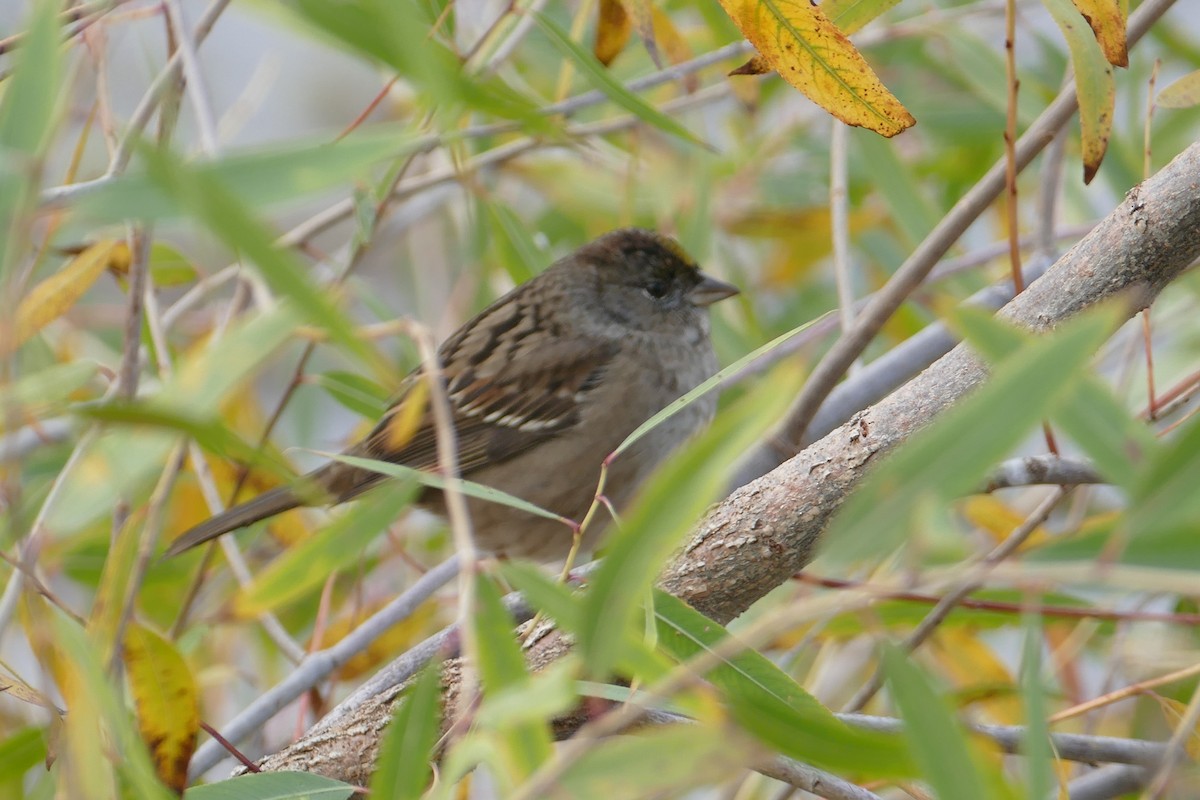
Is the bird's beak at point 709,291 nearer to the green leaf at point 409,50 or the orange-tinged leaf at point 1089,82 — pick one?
the orange-tinged leaf at point 1089,82

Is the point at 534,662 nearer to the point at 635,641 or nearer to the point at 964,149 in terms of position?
the point at 635,641

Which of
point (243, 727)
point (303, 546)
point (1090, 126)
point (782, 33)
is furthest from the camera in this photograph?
point (243, 727)

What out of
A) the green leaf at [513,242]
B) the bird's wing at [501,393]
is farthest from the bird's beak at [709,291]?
the green leaf at [513,242]

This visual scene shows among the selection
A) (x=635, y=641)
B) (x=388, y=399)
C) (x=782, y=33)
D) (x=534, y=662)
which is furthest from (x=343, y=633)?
(x=635, y=641)

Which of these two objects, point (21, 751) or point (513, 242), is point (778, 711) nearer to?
point (21, 751)

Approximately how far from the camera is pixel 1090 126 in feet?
3.67

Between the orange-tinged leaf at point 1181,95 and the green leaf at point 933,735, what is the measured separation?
2.38ft

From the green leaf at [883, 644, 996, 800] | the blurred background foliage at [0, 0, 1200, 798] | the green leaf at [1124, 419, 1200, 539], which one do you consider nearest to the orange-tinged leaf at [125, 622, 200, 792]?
the blurred background foliage at [0, 0, 1200, 798]

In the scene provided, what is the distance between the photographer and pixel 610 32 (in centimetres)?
134

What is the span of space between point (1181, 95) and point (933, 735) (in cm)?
75

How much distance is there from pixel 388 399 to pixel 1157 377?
→ 1.11 m

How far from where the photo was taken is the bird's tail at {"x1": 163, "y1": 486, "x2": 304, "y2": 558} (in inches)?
71.0

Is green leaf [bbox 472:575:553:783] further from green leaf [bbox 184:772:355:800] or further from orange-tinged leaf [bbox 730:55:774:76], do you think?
orange-tinged leaf [bbox 730:55:774:76]

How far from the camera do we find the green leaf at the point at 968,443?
57 centimetres
